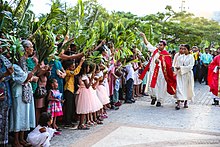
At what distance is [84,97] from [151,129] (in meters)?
1.46

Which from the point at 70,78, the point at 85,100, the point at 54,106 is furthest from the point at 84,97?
the point at 54,106

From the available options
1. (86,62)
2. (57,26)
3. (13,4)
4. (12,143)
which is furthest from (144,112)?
(13,4)

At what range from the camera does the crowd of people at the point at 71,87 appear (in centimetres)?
489

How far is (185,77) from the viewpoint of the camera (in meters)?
9.44

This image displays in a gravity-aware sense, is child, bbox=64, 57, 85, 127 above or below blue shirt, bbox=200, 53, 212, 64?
below

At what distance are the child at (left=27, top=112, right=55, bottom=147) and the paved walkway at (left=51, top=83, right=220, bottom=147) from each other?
35 centimetres

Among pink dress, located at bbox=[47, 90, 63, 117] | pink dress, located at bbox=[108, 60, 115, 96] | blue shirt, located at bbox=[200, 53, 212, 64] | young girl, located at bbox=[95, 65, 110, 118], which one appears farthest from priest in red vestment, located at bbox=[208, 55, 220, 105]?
blue shirt, located at bbox=[200, 53, 212, 64]

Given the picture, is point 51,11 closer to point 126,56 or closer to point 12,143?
point 12,143

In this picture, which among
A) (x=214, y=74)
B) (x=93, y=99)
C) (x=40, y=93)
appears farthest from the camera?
(x=214, y=74)

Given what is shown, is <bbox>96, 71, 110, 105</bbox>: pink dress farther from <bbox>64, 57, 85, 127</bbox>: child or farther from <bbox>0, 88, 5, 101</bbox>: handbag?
<bbox>0, 88, 5, 101</bbox>: handbag

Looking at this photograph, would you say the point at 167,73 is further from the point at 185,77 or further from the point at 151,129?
the point at 151,129

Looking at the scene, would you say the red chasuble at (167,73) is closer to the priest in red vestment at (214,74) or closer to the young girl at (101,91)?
the priest in red vestment at (214,74)

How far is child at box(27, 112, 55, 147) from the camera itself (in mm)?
5070

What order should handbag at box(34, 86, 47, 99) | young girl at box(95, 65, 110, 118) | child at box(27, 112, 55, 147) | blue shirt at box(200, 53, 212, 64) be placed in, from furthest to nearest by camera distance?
blue shirt at box(200, 53, 212, 64), young girl at box(95, 65, 110, 118), handbag at box(34, 86, 47, 99), child at box(27, 112, 55, 147)
